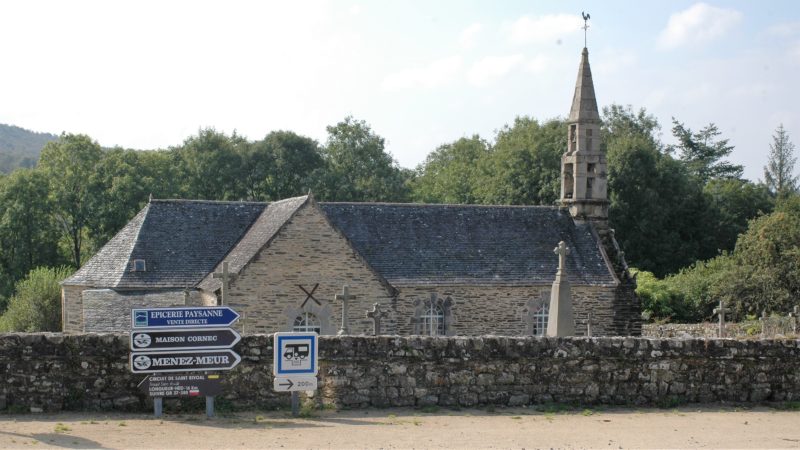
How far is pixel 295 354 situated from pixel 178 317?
1.84 metres

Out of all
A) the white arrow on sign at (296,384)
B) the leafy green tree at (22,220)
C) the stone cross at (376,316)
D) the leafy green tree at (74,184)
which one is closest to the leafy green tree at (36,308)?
the leafy green tree at (22,220)

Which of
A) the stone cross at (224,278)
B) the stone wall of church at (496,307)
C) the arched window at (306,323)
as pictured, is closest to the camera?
the stone cross at (224,278)

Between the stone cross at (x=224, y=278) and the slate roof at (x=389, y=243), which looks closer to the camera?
the stone cross at (x=224, y=278)

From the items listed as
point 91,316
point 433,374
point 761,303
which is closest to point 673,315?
point 761,303

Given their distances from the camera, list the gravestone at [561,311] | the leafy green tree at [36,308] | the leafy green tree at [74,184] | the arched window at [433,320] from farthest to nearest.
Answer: the leafy green tree at [74,184]
the leafy green tree at [36,308]
the arched window at [433,320]
the gravestone at [561,311]

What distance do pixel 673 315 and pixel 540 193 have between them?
15.8 metres

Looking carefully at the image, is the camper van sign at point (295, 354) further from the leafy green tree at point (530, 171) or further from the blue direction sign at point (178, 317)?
the leafy green tree at point (530, 171)

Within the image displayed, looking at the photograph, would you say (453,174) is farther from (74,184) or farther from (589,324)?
(589,324)

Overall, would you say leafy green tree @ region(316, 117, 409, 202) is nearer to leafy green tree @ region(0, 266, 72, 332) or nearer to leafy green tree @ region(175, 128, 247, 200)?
leafy green tree @ region(175, 128, 247, 200)

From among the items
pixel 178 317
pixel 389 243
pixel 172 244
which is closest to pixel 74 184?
pixel 172 244

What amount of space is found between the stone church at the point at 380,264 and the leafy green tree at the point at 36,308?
551 inches

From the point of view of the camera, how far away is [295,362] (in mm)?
14172

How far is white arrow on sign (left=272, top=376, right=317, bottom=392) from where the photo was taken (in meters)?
14.1

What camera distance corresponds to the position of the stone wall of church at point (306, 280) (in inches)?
1046
